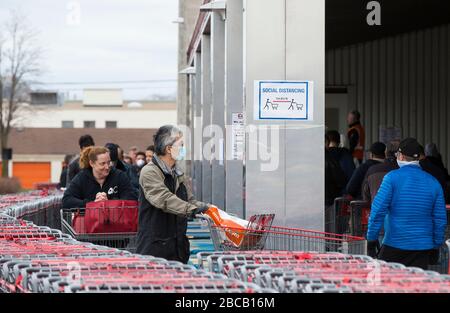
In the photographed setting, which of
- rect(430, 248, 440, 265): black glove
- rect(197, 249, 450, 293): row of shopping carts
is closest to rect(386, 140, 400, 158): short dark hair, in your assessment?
rect(430, 248, 440, 265): black glove

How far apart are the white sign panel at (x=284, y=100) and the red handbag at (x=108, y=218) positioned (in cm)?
198

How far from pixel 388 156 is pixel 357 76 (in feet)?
51.6

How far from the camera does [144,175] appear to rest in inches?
341

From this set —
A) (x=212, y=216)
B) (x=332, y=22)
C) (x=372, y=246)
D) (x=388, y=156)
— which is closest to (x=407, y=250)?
(x=372, y=246)

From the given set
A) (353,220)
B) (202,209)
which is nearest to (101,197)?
(202,209)

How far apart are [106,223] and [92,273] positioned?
5500 mm

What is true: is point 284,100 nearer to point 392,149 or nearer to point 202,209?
point 392,149

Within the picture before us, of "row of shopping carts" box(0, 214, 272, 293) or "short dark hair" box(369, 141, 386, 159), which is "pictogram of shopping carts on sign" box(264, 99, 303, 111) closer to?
"short dark hair" box(369, 141, 386, 159)

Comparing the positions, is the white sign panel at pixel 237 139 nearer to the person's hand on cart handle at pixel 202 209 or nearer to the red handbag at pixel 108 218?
the red handbag at pixel 108 218

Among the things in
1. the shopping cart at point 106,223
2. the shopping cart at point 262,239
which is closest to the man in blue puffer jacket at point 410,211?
the shopping cart at point 262,239

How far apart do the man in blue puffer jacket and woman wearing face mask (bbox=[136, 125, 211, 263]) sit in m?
1.56

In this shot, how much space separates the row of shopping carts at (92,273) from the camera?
4.79 m
